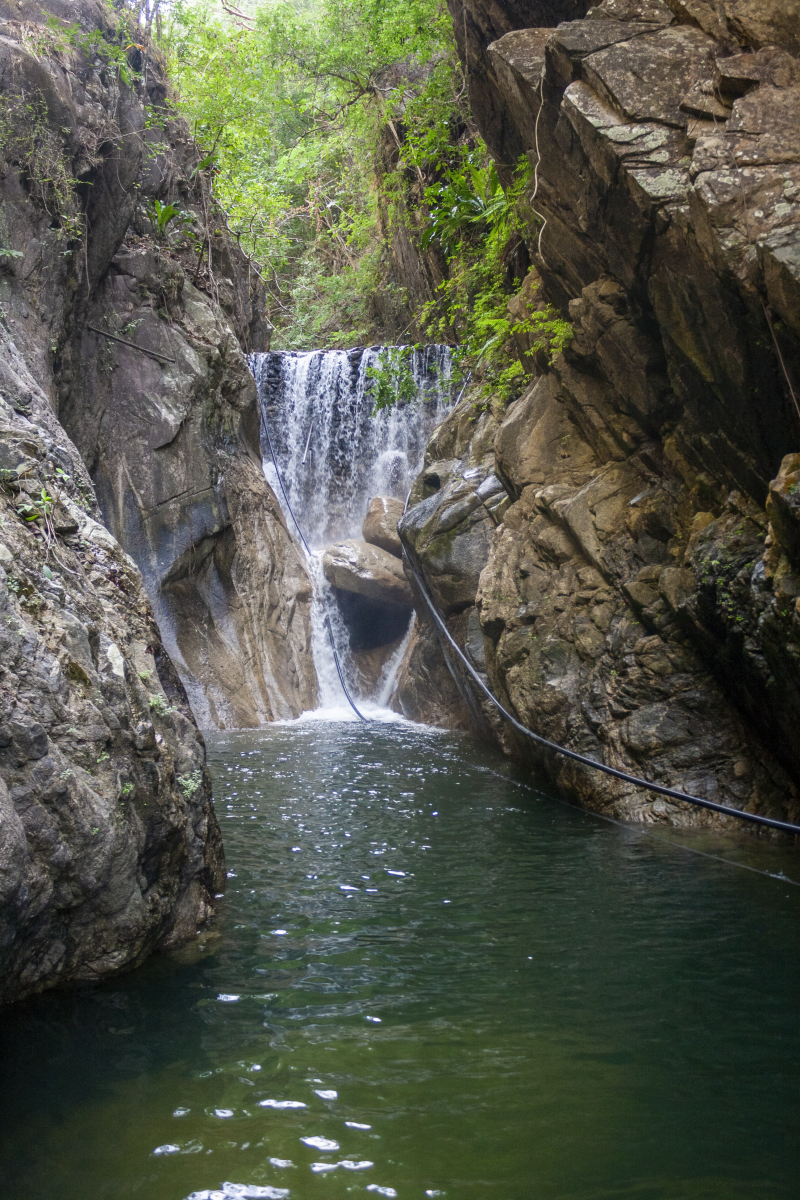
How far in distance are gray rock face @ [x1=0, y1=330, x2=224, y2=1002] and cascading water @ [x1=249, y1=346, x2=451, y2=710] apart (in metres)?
13.4

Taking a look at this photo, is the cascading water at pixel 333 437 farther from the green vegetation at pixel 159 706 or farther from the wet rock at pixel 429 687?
the green vegetation at pixel 159 706

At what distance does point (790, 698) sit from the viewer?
598cm

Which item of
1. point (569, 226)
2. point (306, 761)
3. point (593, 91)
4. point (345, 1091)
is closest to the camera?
point (345, 1091)

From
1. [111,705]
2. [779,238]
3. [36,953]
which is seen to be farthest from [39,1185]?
[779,238]

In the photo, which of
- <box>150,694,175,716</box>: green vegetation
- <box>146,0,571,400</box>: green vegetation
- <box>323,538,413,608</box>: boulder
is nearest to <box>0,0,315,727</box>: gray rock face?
<box>323,538,413,608</box>: boulder

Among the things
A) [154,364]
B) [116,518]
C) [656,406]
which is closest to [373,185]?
[154,364]

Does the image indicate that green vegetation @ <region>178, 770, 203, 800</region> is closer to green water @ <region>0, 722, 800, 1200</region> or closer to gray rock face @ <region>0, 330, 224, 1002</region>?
gray rock face @ <region>0, 330, 224, 1002</region>

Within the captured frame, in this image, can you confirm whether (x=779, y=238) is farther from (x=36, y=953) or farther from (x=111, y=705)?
(x=36, y=953)

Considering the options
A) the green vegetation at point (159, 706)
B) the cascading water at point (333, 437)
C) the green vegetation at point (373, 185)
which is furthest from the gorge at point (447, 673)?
the cascading water at point (333, 437)

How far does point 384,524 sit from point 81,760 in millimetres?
13251

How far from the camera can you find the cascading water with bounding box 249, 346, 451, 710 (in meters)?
18.3

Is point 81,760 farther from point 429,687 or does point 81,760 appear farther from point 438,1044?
point 429,687

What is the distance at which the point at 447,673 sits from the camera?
13484mm

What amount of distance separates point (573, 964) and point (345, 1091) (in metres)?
1.62
